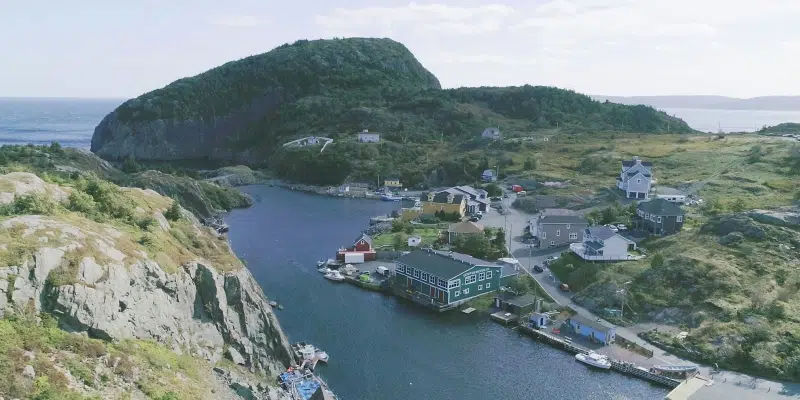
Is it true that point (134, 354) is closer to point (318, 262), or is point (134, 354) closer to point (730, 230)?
point (318, 262)

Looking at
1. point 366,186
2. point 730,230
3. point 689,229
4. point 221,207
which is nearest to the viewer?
point 730,230

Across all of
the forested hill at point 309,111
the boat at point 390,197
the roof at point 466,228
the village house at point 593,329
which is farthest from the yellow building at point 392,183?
the village house at point 593,329

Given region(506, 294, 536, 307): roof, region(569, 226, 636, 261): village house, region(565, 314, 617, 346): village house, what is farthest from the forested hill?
region(565, 314, 617, 346): village house

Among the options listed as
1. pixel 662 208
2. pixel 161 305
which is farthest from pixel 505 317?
pixel 161 305

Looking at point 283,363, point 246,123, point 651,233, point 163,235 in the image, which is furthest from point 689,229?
point 246,123

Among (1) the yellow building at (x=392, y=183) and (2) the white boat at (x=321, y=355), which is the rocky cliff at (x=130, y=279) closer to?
(2) the white boat at (x=321, y=355)

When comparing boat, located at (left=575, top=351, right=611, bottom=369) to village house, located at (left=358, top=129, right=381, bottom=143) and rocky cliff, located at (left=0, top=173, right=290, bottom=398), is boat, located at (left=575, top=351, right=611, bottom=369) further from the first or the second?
village house, located at (left=358, top=129, right=381, bottom=143)

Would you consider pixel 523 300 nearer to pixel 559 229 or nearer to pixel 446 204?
pixel 559 229
